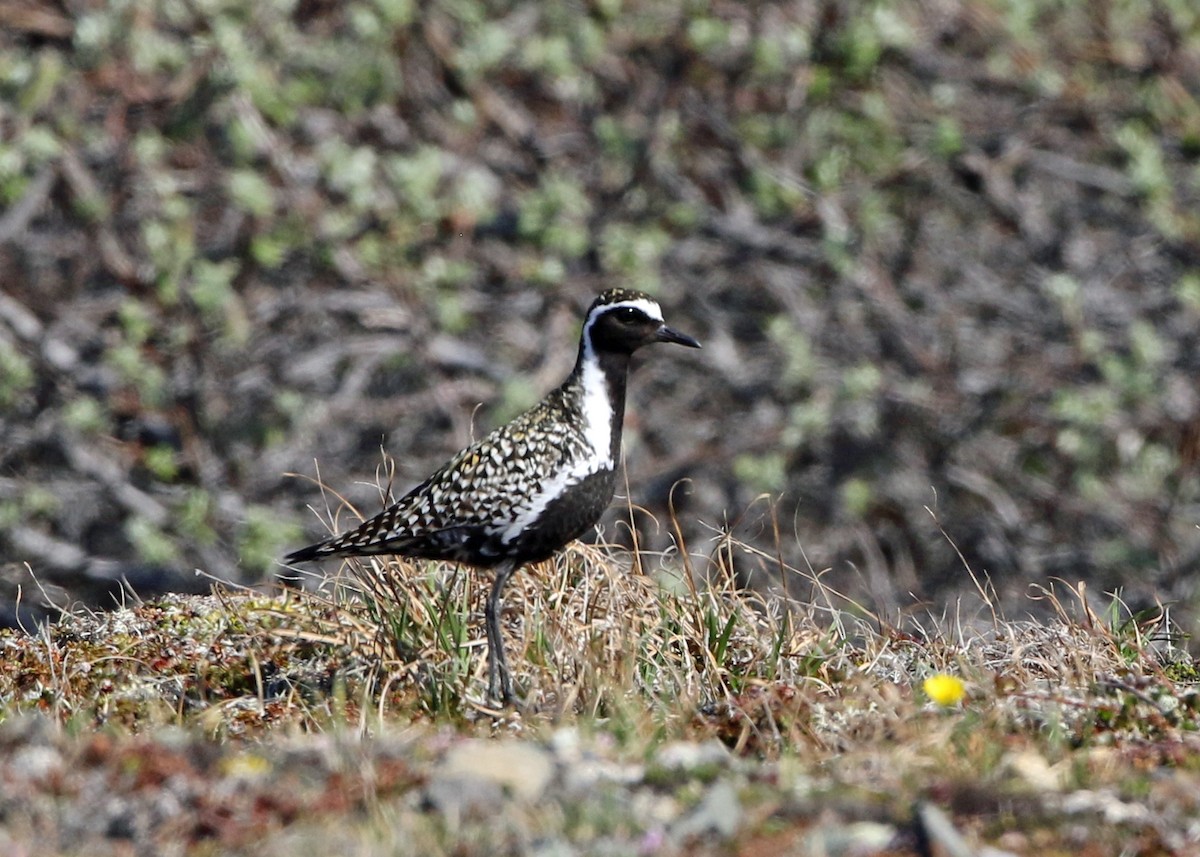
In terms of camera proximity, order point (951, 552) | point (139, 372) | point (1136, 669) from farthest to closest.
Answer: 1. point (951, 552)
2. point (139, 372)
3. point (1136, 669)

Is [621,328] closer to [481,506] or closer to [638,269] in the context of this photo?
[481,506]

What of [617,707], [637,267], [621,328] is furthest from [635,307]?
[637,267]

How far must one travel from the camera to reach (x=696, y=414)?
1098 centimetres

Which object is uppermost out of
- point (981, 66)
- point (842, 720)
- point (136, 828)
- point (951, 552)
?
point (981, 66)

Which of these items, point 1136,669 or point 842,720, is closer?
point 842,720

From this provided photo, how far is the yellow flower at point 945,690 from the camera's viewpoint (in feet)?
18.9

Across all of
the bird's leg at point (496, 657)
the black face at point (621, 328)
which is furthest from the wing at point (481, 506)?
the black face at point (621, 328)

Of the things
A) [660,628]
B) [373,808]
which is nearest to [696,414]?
[660,628]

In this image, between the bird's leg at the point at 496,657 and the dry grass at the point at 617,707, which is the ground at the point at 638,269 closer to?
the dry grass at the point at 617,707

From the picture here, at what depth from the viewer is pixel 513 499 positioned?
270 inches

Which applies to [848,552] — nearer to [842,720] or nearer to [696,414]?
[696,414]

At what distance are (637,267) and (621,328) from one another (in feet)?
11.4

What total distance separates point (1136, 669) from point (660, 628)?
166 cm

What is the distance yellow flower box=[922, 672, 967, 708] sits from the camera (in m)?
5.75
